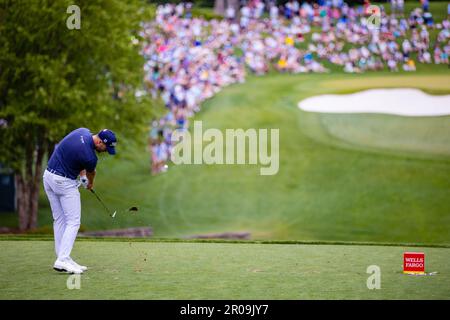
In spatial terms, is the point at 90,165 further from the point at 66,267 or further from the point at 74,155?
the point at 66,267

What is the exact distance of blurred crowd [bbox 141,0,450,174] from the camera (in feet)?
145

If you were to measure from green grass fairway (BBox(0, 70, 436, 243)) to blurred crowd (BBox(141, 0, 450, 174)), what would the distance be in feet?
14.3

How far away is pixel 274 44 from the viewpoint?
54.8 metres

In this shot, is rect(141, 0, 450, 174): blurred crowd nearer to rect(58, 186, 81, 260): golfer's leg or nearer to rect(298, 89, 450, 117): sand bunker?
rect(298, 89, 450, 117): sand bunker

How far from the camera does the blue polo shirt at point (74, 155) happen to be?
13.0 meters

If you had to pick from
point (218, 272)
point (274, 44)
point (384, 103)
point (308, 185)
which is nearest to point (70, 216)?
point (218, 272)

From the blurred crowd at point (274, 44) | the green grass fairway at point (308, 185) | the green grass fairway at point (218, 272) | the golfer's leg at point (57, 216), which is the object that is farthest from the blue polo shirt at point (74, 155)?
the blurred crowd at point (274, 44)

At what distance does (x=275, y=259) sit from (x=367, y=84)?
91.3ft

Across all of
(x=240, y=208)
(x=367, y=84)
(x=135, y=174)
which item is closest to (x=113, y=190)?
(x=135, y=174)

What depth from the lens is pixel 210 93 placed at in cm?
4316

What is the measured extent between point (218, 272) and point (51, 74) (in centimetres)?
1679

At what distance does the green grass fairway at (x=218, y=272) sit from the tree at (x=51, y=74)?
11.6m

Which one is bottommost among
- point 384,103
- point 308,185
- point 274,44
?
point 308,185

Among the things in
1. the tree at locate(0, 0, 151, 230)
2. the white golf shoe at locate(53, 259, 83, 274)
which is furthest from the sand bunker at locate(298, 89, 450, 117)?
the white golf shoe at locate(53, 259, 83, 274)
